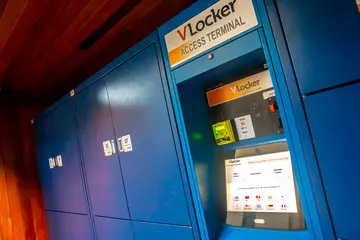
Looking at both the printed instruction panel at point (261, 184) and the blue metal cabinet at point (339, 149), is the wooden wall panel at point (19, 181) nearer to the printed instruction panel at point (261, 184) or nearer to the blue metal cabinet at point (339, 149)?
the printed instruction panel at point (261, 184)

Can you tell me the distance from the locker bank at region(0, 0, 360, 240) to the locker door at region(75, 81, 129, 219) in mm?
11

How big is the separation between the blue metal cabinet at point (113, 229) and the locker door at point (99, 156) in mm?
43

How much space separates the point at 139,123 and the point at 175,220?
564mm

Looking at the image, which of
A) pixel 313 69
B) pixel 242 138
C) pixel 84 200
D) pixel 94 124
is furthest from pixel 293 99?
pixel 84 200

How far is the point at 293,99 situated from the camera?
0.98 m

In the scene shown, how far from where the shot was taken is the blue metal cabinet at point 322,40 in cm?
83

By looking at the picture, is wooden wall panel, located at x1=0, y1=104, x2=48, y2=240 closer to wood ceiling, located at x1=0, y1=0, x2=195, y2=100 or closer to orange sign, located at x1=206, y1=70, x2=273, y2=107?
wood ceiling, located at x1=0, y1=0, x2=195, y2=100

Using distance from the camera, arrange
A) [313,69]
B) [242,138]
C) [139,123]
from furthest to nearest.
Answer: [139,123]
[242,138]
[313,69]

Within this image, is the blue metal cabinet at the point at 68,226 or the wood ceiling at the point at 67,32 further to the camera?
the blue metal cabinet at the point at 68,226

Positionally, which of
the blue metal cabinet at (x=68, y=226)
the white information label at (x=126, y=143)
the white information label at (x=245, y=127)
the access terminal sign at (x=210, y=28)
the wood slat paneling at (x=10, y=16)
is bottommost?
the blue metal cabinet at (x=68, y=226)

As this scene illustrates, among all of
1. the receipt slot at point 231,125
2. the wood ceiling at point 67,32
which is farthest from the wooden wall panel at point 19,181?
the receipt slot at point 231,125

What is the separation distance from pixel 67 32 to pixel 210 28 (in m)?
1.20

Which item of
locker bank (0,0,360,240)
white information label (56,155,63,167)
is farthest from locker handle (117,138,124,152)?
white information label (56,155,63,167)

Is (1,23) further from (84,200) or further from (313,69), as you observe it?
(313,69)
